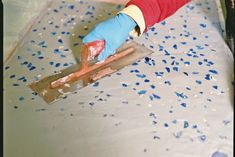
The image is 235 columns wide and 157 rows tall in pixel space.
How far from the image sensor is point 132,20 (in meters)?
0.83

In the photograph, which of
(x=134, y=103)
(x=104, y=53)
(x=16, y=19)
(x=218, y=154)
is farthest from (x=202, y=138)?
(x=16, y=19)

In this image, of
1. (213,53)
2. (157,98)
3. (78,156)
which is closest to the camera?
(78,156)

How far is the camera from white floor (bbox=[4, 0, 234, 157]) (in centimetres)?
74

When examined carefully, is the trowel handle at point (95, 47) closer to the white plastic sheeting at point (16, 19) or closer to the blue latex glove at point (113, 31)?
the blue latex glove at point (113, 31)

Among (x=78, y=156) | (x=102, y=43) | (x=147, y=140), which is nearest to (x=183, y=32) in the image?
(x=102, y=43)

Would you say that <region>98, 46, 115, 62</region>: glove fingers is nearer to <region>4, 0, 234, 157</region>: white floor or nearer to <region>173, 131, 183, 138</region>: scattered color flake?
<region>4, 0, 234, 157</region>: white floor

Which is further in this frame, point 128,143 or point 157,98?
point 157,98

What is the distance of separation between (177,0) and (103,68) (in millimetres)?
278

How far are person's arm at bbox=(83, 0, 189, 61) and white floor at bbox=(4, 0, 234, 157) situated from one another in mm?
117

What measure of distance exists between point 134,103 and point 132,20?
0.21 m

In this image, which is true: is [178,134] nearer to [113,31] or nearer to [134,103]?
[134,103]

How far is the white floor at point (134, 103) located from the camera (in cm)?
74

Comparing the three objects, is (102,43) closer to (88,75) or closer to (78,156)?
(88,75)

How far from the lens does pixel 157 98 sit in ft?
2.81
